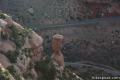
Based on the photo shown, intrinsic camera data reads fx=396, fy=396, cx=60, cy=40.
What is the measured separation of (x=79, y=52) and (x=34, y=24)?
10231 mm

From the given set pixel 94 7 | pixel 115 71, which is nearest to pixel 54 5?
pixel 94 7

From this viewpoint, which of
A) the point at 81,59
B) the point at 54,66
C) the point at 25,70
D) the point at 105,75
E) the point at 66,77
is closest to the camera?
the point at 25,70

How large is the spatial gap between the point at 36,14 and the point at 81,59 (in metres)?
12.4

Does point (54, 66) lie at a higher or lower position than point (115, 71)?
higher

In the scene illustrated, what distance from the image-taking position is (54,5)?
79.1m

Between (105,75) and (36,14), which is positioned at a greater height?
(36,14)

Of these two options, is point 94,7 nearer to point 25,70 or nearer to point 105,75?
point 105,75

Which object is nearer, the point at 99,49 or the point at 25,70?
the point at 25,70

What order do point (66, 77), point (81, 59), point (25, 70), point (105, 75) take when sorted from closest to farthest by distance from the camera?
point (25, 70) → point (66, 77) → point (105, 75) → point (81, 59)

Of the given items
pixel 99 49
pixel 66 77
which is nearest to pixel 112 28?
pixel 99 49

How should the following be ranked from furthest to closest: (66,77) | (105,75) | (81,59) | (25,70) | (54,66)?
(81,59) → (105,75) → (66,77) → (54,66) → (25,70)

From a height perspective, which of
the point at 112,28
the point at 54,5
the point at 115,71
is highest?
the point at 54,5

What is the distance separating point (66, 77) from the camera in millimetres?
42469

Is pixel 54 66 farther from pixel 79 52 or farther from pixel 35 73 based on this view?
pixel 79 52
